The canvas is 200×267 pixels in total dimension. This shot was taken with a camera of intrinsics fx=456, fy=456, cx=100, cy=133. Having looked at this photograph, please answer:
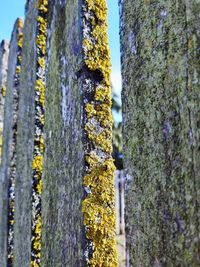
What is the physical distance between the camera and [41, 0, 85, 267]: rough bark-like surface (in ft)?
4.89

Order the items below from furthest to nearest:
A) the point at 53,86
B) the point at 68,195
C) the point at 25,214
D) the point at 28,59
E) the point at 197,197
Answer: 1. the point at 28,59
2. the point at 25,214
3. the point at 53,86
4. the point at 68,195
5. the point at 197,197

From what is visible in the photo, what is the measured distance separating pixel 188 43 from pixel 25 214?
143 centimetres

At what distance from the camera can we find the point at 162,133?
3.26ft

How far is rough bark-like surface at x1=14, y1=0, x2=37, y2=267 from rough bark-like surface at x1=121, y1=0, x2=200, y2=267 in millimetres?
1086

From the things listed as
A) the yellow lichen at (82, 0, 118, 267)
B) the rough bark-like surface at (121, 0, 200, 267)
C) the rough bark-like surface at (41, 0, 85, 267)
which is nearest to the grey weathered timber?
the rough bark-like surface at (41, 0, 85, 267)

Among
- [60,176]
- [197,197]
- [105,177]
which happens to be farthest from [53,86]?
[197,197]

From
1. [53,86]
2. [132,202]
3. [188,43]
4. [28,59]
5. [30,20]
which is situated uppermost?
[30,20]

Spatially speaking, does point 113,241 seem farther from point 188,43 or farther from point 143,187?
point 188,43

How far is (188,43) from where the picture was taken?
37.2 inches

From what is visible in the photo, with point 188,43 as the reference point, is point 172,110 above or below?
below

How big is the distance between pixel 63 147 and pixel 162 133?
708 millimetres

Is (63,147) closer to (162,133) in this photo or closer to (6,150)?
(162,133)

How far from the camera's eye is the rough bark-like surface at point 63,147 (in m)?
1.49

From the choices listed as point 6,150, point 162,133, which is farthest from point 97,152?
point 6,150
